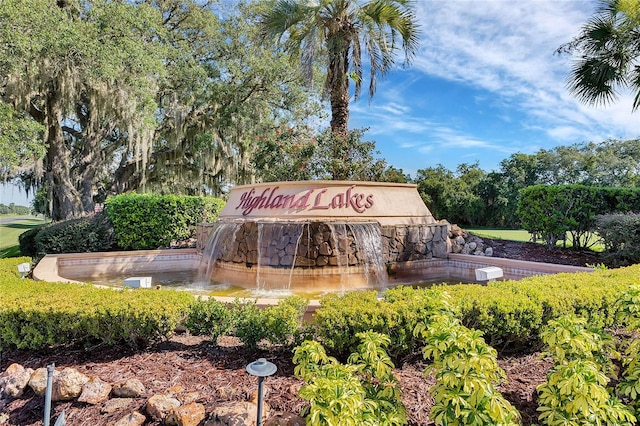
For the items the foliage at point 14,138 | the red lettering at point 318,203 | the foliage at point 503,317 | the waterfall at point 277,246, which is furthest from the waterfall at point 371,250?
the foliage at point 14,138

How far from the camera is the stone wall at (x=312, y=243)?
6.74 metres

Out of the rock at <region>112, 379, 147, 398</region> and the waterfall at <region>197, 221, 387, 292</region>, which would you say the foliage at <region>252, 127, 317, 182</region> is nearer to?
the waterfall at <region>197, 221, 387, 292</region>

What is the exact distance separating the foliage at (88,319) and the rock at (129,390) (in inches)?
26.5

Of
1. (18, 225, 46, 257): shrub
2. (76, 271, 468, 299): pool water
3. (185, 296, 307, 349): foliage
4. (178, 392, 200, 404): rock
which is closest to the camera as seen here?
(178, 392, 200, 404): rock

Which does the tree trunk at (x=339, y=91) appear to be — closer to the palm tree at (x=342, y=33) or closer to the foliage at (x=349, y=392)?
the palm tree at (x=342, y=33)

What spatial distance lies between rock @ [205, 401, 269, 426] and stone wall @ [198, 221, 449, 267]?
4524 mm

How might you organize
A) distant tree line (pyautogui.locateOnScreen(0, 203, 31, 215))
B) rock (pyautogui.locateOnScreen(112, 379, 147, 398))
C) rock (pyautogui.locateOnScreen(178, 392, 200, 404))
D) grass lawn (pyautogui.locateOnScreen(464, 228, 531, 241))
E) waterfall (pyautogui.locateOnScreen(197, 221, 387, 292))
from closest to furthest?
rock (pyautogui.locateOnScreen(178, 392, 200, 404)), rock (pyautogui.locateOnScreen(112, 379, 147, 398)), waterfall (pyautogui.locateOnScreen(197, 221, 387, 292)), grass lawn (pyautogui.locateOnScreen(464, 228, 531, 241)), distant tree line (pyautogui.locateOnScreen(0, 203, 31, 215))

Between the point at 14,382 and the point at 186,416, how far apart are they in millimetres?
1469

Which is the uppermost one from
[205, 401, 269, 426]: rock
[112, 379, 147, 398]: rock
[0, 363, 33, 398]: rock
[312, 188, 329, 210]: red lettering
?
[312, 188, 329, 210]: red lettering

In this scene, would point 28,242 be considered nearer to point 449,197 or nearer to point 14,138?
point 14,138

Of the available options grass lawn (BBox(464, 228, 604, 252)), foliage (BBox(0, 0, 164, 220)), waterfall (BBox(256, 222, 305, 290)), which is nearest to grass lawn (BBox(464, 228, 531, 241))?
grass lawn (BBox(464, 228, 604, 252))

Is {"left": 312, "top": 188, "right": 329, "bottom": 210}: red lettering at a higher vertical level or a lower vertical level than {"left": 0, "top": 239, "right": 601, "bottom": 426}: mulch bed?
higher

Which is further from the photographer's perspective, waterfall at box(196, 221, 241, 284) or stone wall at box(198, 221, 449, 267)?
waterfall at box(196, 221, 241, 284)

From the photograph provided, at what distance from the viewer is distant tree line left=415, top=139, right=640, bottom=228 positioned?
27312 mm
